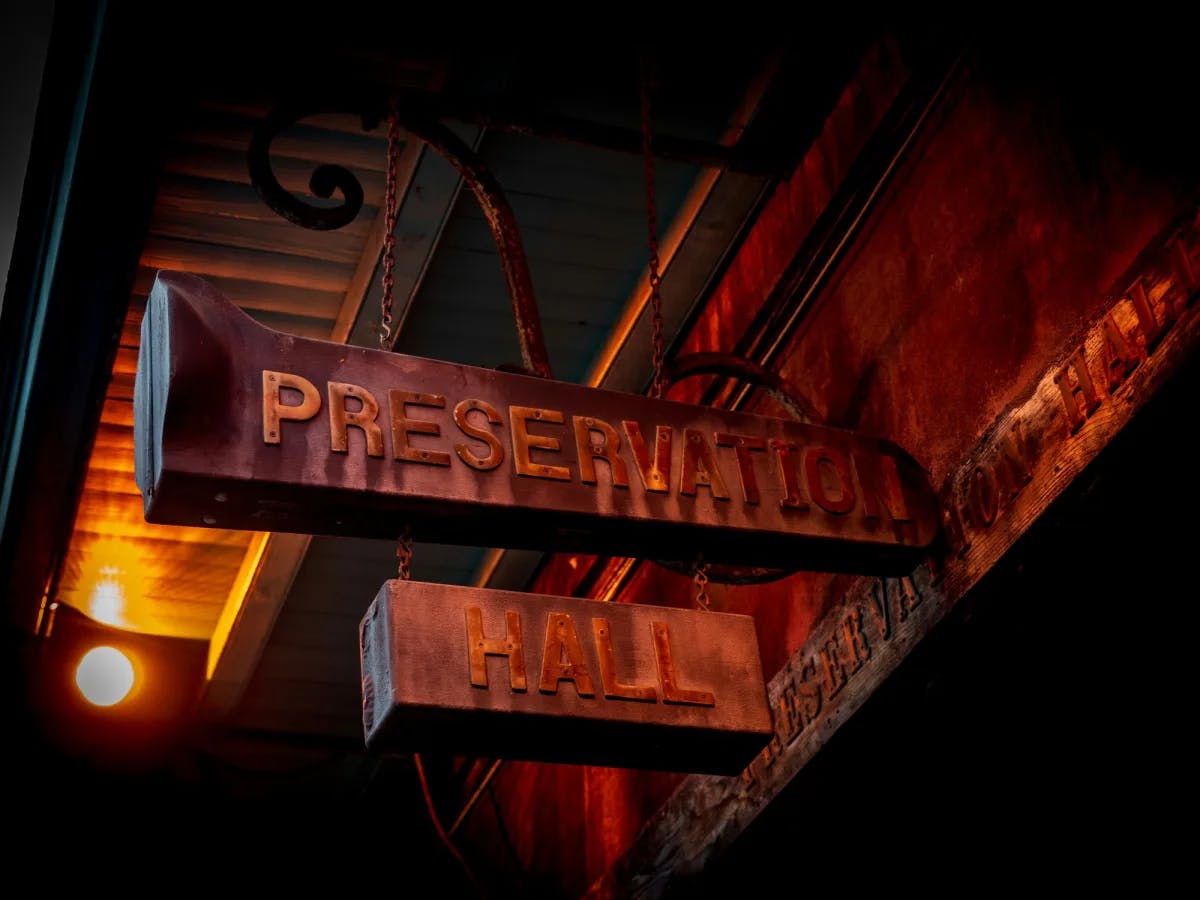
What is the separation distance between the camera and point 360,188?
10.7 ft

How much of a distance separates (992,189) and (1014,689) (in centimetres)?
116

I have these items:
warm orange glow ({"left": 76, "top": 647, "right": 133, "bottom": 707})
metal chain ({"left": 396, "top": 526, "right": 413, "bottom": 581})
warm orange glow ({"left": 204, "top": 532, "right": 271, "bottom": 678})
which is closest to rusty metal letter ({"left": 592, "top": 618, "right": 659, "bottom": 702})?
metal chain ({"left": 396, "top": 526, "right": 413, "bottom": 581})

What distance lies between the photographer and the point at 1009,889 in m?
3.67

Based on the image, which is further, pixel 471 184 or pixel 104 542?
pixel 104 542

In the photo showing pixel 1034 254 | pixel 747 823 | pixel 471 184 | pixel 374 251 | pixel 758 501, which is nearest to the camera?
pixel 758 501

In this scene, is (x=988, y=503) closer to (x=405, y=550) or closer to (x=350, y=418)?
(x=405, y=550)

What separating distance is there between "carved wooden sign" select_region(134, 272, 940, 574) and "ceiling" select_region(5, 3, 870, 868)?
803mm

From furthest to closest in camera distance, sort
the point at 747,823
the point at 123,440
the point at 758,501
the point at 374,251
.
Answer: the point at 123,440 < the point at 374,251 < the point at 747,823 < the point at 758,501

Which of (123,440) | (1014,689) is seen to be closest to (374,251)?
(123,440)

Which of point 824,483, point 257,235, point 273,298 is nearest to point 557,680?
point 824,483

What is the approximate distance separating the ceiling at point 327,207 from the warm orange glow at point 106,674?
0.24m

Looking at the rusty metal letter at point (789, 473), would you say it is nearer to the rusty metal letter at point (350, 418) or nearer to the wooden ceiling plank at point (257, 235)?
the rusty metal letter at point (350, 418)

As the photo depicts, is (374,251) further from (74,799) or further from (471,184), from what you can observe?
(74,799)

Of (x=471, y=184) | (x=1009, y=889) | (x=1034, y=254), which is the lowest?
(x=1009, y=889)
